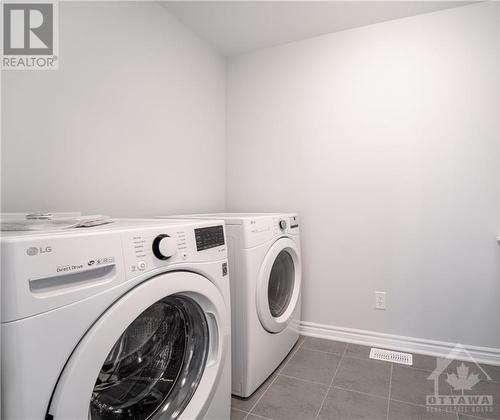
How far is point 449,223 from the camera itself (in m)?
1.81

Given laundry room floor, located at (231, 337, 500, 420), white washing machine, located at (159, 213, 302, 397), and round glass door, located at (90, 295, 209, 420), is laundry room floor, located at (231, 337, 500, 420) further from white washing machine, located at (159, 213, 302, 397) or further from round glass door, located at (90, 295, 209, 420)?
round glass door, located at (90, 295, 209, 420)

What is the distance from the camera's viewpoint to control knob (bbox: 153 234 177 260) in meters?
0.79

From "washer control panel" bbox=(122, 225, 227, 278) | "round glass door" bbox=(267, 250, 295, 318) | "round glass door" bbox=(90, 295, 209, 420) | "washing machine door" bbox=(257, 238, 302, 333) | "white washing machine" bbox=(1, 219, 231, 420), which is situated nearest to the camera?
"white washing machine" bbox=(1, 219, 231, 420)

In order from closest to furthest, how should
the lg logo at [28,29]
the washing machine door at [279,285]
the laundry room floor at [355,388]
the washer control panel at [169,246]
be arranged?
the washer control panel at [169,246], the lg logo at [28,29], the laundry room floor at [355,388], the washing machine door at [279,285]

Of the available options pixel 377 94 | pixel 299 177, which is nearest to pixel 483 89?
pixel 377 94

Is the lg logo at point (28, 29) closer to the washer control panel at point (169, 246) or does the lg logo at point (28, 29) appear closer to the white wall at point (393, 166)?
the washer control panel at point (169, 246)

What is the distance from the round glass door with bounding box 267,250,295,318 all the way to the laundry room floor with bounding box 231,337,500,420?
0.33 metres

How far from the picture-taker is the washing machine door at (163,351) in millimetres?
773

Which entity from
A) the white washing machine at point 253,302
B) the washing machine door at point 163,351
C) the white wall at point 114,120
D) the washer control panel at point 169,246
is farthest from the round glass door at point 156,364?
the white wall at point 114,120

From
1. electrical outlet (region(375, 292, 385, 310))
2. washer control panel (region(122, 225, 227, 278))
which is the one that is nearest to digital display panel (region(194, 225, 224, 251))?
washer control panel (region(122, 225, 227, 278))

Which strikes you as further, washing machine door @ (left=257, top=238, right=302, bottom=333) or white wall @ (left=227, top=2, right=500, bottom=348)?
white wall @ (left=227, top=2, right=500, bottom=348)

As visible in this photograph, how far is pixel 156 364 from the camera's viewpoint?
0.97m

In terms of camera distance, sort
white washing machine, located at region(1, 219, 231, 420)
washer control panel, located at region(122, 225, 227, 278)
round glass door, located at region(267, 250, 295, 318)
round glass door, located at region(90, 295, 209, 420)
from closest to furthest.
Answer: white washing machine, located at region(1, 219, 231, 420) → washer control panel, located at region(122, 225, 227, 278) → round glass door, located at region(90, 295, 209, 420) → round glass door, located at region(267, 250, 295, 318)

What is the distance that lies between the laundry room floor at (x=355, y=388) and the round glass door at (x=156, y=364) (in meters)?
0.51
